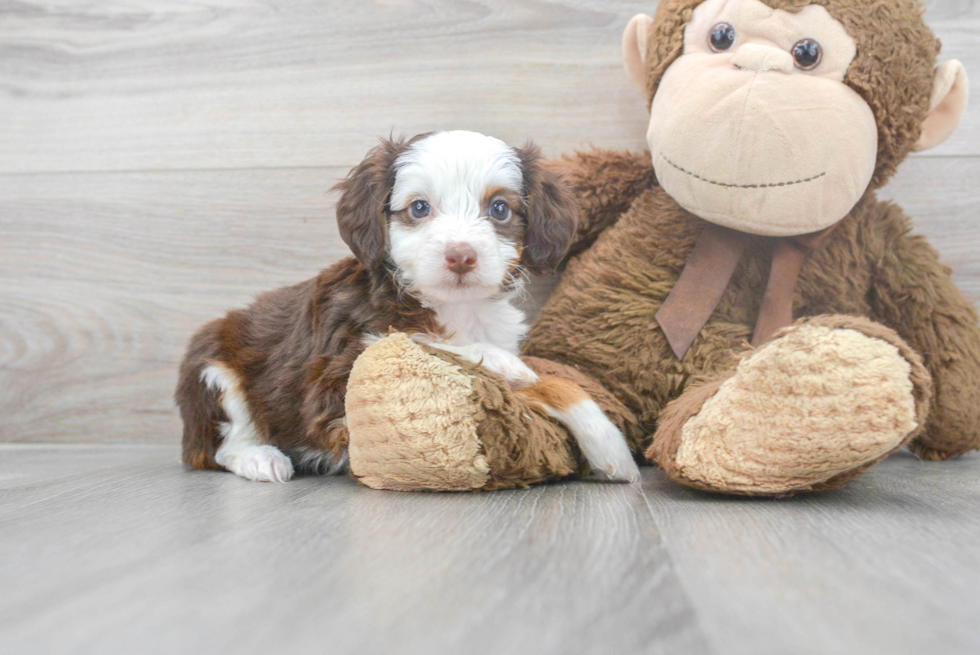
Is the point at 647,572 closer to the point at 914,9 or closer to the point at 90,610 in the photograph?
the point at 90,610

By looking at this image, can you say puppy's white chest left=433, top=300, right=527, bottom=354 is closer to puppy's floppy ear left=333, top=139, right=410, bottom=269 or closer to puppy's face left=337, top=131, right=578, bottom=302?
puppy's face left=337, top=131, right=578, bottom=302

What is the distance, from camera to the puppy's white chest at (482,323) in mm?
1731

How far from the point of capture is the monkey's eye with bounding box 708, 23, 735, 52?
1.77m

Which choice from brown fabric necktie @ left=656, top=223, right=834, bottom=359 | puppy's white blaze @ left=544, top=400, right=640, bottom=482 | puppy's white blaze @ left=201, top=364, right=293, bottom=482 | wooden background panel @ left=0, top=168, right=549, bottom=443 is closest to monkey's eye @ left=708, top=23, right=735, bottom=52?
brown fabric necktie @ left=656, top=223, right=834, bottom=359

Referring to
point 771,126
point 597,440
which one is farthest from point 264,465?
point 771,126

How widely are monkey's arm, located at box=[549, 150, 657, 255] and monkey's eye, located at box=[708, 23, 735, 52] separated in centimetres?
39

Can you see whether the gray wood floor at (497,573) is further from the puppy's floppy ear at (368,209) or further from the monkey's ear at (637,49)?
the monkey's ear at (637,49)

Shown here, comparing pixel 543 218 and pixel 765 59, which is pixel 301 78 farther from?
pixel 765 59

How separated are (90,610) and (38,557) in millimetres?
295

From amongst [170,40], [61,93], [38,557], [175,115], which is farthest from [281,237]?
[38,557]

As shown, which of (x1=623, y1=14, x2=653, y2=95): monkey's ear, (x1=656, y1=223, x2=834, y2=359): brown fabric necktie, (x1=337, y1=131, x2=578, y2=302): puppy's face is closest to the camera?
(x1=337, y1=131, x2=578, y2=302): puppy's face

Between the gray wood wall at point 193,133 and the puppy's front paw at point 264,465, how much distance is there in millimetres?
759

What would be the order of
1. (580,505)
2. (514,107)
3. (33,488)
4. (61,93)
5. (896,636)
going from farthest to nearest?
(61,93) → (514,107) → (33,488) → (580,505) → (896,636)

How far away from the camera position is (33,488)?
1684mm
